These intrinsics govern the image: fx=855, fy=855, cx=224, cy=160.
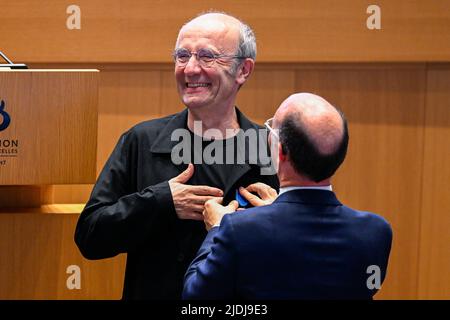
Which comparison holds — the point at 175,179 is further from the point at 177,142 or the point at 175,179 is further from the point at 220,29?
the point at 220,29

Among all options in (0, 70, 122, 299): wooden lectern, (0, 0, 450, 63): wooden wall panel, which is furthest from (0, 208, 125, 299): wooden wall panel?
(0, 0, 450, 63): wooden wall panel

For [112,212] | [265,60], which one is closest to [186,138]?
[112,212]

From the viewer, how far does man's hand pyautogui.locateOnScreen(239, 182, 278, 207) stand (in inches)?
87.0

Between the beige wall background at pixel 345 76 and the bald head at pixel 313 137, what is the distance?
2125 mm

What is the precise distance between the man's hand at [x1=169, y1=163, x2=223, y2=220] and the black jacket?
0.8 inches

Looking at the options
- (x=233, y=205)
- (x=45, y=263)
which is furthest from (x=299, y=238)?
(x=45, y=263)

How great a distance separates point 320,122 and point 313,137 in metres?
0.04

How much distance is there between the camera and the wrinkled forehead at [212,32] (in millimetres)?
2371

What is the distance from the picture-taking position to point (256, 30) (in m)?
3.99

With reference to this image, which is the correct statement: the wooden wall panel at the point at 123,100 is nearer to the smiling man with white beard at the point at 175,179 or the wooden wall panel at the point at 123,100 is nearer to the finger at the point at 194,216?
the smiling man with white beard at the point at 175,179

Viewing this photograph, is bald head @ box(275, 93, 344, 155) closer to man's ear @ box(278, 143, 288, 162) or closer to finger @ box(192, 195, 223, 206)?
man's ear @ box(278, 143, 288, 162)

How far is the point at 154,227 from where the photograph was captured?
91.1 inches

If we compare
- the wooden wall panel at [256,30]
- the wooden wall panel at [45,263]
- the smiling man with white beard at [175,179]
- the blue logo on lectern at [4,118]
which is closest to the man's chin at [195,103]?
the smiling man with white beard at [175,179]

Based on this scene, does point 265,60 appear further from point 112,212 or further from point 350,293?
point 350,293
